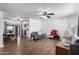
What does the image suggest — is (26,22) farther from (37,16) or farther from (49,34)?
(49,34)

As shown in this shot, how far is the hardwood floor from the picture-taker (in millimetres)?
3160

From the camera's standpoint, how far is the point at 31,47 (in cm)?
317

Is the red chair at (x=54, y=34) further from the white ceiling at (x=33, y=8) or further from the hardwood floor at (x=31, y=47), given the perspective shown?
the white ceiling at (x=33, y=8)

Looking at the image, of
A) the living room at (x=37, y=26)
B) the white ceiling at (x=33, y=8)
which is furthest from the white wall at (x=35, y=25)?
the white ceiling at (x=33, y=8)

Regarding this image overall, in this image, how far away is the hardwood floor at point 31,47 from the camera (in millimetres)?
3160

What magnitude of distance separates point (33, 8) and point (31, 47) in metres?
0.86

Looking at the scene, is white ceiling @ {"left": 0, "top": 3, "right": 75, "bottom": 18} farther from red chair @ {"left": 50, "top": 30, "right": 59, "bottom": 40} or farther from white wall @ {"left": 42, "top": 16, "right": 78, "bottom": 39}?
red chair @ {"left": 50, "top": 30, "right": 59, "bottom": 40}

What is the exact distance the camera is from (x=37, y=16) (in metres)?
3.14

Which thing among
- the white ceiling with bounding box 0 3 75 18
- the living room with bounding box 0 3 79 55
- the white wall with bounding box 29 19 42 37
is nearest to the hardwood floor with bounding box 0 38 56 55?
the living room with bounding box 0 3 79 55

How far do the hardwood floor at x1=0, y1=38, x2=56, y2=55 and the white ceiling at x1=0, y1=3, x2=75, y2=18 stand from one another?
59cm

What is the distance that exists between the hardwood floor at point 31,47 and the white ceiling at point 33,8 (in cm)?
59

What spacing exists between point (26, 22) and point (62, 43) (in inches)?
36.2

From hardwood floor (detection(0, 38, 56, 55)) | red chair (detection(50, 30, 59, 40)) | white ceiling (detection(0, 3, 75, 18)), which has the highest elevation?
white ceiling (detection(0, 3, 75, 18))
